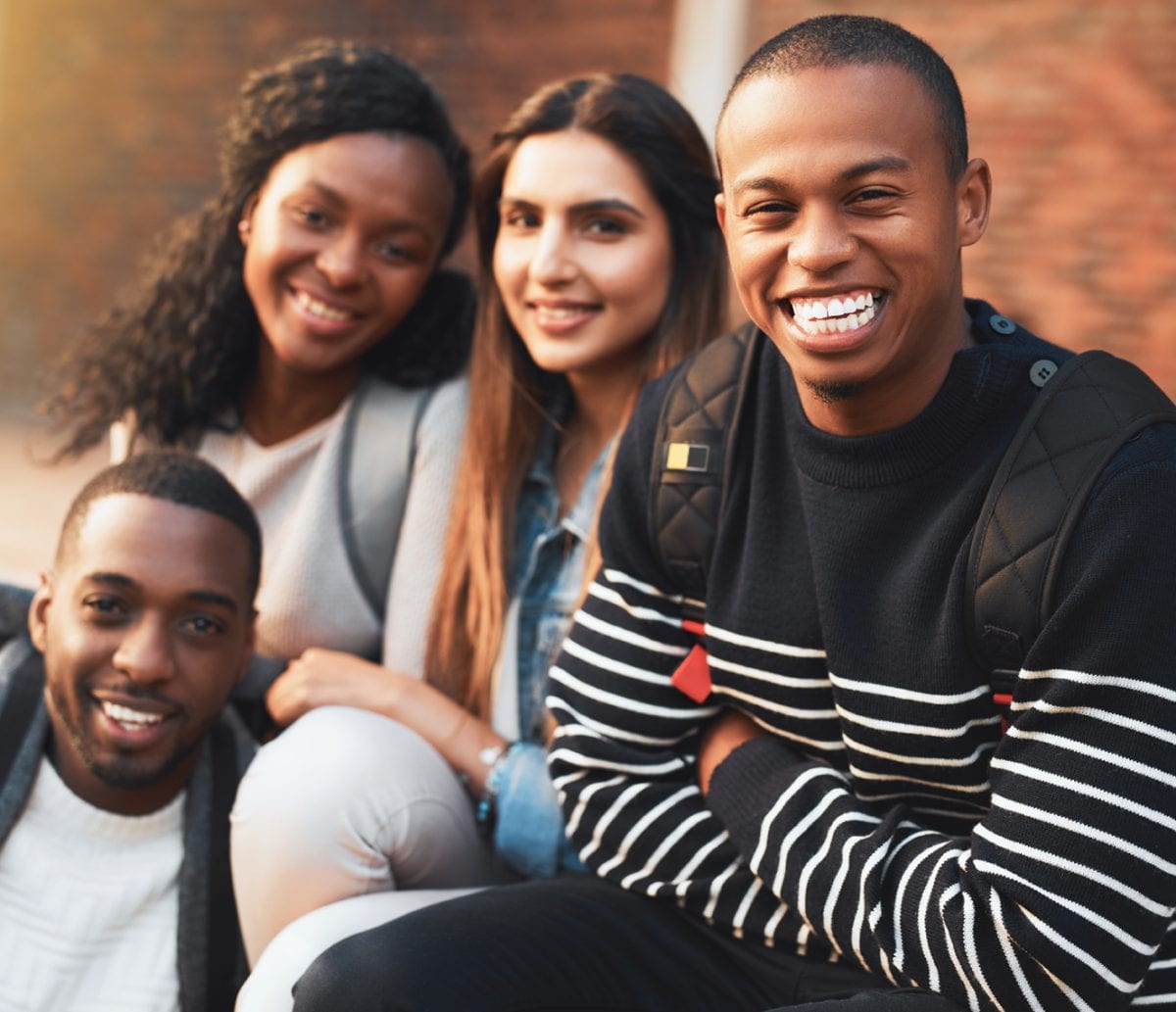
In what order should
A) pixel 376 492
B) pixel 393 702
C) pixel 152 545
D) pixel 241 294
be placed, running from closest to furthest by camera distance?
pixel 152 545 → pixel 393 702 → pixel 376 492 → pixel 241 294

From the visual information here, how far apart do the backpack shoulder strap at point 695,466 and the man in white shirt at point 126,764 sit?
0.89 metres

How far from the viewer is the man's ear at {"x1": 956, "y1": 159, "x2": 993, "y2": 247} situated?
1.83 m

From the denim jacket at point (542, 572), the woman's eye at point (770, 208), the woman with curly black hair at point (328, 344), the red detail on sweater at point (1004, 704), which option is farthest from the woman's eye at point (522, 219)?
the red detail on sweater at point (1004, 704)

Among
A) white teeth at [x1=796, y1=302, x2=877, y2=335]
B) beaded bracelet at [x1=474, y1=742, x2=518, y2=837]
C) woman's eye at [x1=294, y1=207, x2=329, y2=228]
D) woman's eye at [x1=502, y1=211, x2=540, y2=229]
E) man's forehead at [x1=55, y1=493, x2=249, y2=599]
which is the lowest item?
beaded bracelet at [x1=474, y1=742, x2=518, y2=837]

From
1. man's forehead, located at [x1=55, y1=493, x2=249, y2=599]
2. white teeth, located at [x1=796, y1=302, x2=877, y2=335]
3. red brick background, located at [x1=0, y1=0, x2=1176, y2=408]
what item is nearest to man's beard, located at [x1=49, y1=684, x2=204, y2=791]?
man's forehead, located at [x1=55, y1=493, x2=249, y2=599]

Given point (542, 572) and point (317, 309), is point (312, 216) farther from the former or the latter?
point (542, 572)

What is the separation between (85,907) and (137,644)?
44 centimetres

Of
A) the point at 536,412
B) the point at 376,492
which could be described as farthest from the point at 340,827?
the point at 536,412

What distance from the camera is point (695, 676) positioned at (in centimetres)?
211

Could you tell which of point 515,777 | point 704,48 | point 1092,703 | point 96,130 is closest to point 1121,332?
point 704,48

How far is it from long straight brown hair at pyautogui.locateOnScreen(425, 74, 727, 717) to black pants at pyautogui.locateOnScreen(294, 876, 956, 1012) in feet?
2.24

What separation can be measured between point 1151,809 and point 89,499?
73.5 inches

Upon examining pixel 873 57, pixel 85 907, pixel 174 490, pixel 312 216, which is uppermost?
pixel 312 216

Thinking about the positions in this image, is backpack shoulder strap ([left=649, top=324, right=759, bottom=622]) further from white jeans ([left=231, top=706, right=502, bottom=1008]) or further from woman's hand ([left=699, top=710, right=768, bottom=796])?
white jeans ([left=231, top=706, right=502, bottom=1008])
